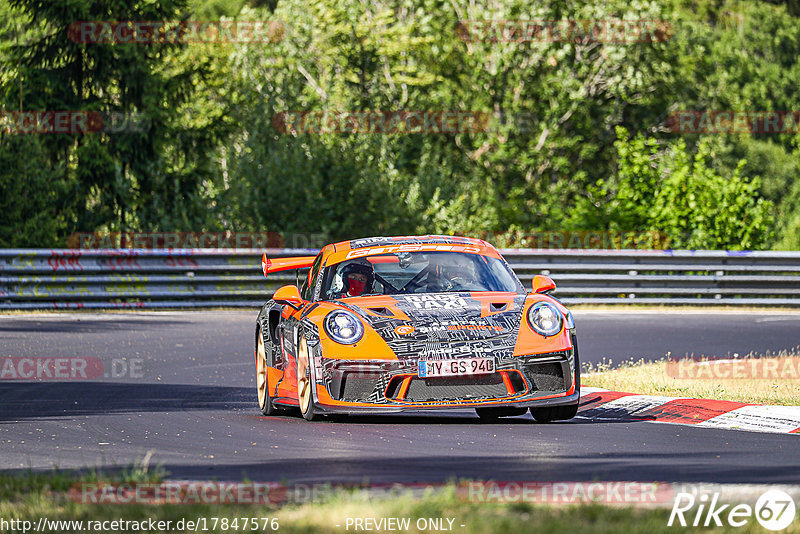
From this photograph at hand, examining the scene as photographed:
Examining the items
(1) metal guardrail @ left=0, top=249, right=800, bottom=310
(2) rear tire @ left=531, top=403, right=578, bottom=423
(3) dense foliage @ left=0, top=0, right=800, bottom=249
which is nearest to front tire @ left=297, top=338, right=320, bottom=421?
(2) rear tire @ left=531, top=403, right=578, bottom=423

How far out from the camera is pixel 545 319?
9.38 meters

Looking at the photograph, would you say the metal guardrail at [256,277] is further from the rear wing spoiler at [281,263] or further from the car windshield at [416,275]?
the car windshield at [416,275]

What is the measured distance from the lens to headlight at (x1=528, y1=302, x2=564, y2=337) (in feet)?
30.5

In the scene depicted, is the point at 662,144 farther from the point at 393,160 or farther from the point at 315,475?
the point at 315,475

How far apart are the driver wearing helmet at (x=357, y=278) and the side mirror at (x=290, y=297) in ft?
1.25

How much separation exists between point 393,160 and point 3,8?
1285cm

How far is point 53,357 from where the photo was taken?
15.1 meters

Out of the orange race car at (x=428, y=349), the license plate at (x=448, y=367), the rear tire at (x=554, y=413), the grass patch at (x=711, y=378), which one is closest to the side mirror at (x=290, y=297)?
the orange race car at (x=428, y=349)

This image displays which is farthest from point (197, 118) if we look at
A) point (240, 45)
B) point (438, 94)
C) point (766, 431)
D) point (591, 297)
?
point (766, 431)

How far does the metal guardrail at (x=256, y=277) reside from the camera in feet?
72.2

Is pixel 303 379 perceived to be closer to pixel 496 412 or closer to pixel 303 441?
pixel 303 441

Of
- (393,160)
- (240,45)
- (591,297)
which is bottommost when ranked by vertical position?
(591,297)

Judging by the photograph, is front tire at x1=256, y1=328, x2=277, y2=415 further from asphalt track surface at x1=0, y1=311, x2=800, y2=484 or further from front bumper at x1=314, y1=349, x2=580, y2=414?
front bumper at x1=314, y1=349, x2=580, y2=414

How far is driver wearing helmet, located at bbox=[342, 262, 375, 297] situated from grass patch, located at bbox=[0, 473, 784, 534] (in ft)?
14.6
